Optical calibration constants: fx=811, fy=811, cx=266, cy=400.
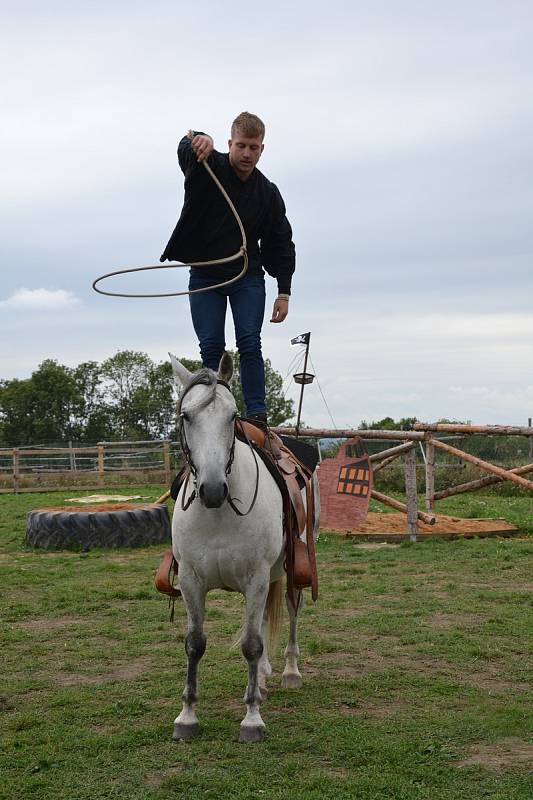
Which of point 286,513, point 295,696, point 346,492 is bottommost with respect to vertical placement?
point 295,696

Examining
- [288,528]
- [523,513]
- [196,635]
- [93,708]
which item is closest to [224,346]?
[288,528]

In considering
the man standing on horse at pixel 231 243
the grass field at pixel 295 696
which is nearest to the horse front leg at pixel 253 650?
the grass field at pixel 295 696

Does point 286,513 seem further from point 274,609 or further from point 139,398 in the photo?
point 139,398

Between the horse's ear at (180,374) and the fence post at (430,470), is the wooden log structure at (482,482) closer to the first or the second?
the fence post at (430,470)

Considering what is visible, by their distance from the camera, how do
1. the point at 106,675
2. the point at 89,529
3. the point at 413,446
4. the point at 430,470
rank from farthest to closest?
the point at 430,470 → the point at 413,446 → the point at 89,529 → the point at 106,675

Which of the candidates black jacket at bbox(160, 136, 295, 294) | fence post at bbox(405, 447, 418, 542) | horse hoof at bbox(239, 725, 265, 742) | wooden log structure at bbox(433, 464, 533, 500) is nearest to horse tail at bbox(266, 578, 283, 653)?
horse hoof at bbox(239, 725, 265, 742)

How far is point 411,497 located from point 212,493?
9776 millimetres

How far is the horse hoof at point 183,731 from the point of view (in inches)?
179

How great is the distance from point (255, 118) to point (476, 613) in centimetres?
514

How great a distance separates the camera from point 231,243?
5543mm

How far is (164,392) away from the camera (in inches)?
2329

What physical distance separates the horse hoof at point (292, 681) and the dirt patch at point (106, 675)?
Answer: 42.7 inches

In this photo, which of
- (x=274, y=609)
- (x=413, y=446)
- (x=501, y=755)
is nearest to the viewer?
(x=501, y=755)

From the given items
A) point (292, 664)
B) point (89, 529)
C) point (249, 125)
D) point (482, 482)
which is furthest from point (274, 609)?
point (482, 482)
